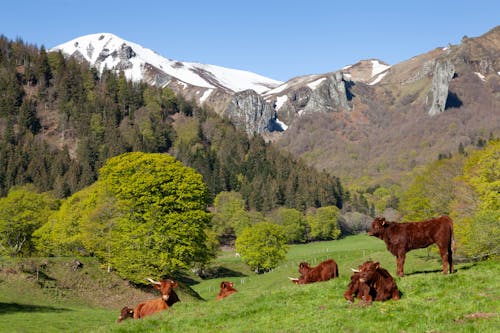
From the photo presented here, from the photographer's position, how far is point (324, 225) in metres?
175

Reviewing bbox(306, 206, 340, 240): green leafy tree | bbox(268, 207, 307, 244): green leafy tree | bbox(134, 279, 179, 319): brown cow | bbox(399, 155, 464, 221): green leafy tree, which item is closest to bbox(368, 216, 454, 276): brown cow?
bbox(134, 279, 179, 319): brown cow

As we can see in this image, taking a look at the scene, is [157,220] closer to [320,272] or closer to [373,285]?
[320,272]

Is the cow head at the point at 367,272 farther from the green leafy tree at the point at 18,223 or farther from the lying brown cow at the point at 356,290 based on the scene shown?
the green leafy tree at the point at 18,223

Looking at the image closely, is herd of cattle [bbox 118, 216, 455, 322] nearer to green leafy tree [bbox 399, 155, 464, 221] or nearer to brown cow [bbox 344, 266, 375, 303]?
brown cow [bbox 344, 266, 375, 303]

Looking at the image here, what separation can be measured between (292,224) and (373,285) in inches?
5877

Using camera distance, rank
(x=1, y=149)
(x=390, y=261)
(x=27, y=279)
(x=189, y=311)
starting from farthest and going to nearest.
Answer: (x=1, y=149) < (x=390, y=261) < (x=27, y=279) < (x=189, y=311)

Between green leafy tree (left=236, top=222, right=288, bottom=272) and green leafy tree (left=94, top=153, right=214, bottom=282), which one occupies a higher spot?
green leafy tree (left=94, top=153, right=214, bottom=282)

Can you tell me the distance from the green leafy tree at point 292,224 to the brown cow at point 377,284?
144856 millimetres

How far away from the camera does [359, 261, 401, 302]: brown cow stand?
59.9ft

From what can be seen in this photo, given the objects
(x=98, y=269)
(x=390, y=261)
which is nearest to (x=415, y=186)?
(x=390, y=261)

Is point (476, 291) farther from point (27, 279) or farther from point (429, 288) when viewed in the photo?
point (27, 279)

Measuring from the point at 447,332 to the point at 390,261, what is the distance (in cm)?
5298

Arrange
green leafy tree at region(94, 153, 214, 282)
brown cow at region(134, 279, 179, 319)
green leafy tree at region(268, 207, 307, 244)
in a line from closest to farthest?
brown cow at region(134, 279, 179, 319)
green leafy tree at region(94, 153, 214, 282)
green leafy tree at region(268, 207, 307, 244)

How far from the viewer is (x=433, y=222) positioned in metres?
22.1
